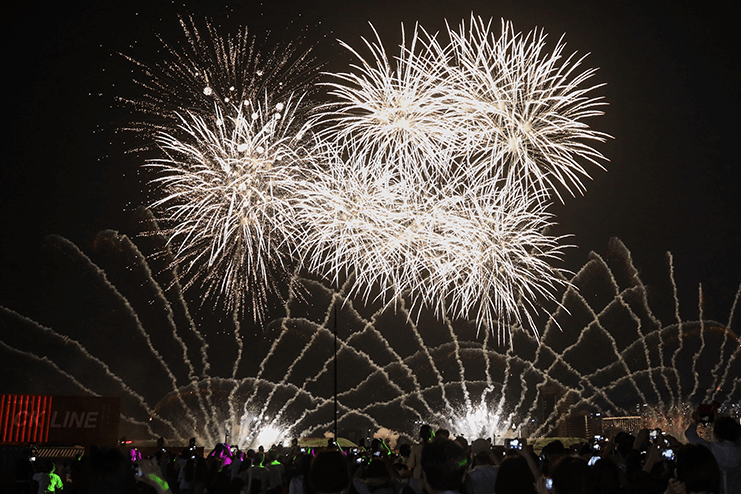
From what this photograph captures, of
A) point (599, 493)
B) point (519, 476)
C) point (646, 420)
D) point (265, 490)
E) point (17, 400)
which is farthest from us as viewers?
point (646, 420)

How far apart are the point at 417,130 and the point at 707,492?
52.6 feet

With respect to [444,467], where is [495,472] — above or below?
below

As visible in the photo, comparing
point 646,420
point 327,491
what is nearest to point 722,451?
point 327,491

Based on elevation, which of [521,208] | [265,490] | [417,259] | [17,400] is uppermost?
[521,208]

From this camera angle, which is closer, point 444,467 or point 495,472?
point 444,467

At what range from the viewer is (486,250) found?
22.8m

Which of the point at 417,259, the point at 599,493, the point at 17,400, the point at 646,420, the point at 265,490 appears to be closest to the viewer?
the point at 599,493

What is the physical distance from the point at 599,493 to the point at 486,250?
58.7 ft

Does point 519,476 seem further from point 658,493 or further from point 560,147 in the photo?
point 560,147

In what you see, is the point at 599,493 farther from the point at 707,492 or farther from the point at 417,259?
the point at 417,259

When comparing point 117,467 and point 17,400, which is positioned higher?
point 17,400

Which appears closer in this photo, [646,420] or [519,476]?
[519,476]

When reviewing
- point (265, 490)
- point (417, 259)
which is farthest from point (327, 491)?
point (417, 259)

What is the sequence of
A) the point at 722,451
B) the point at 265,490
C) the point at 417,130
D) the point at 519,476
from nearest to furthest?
the point at 519,476 < the point at 722,451 < the point at 265,490 < the point at 417,130
